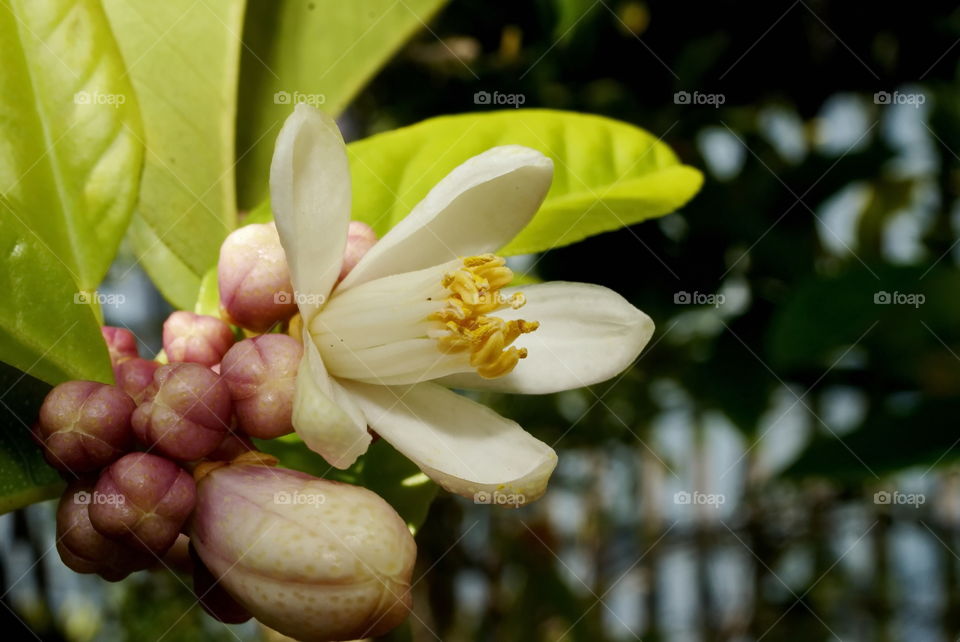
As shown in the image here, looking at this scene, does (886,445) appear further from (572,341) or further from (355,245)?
(355,245)

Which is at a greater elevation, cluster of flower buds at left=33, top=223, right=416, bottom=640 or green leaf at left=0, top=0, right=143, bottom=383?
green leaf at left=0, top=0, right=143, bottom=383

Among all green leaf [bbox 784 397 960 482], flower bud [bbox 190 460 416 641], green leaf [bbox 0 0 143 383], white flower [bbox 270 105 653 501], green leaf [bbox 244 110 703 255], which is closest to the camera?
flower bud [bbox 190 460 416 641]

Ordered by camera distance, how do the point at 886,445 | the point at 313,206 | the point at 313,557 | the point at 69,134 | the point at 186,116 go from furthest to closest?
the point at 886,445
the point at 186,116
the point at 69,134
the point at 313,206
the point at 313,557

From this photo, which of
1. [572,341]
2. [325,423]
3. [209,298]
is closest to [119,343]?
[209,298]

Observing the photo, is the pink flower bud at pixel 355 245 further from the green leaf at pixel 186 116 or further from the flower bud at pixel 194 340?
the green leaf at pixel 186 116

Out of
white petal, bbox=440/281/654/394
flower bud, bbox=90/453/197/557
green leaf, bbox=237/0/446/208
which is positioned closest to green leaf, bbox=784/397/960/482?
white petal, bbox=440/281/654/394

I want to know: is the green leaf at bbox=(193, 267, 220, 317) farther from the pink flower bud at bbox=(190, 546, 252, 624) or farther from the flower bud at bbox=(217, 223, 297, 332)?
the pink flower bud at bbox=(190, 546, 252, 624)

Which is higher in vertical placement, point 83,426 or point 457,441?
point 83,426

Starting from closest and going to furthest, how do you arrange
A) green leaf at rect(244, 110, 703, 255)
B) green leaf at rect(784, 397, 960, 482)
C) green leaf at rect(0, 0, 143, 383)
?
green leaf at rect(0, 0, 143, 383) → green leaf at rect(244, 110, 703, 255) → green leaf at rect(784, 397, 960, 482)
